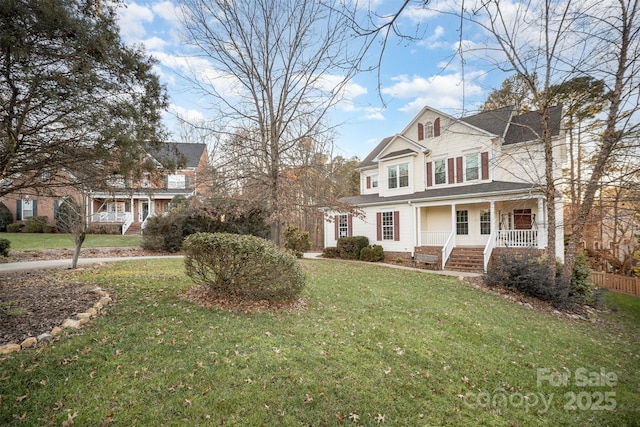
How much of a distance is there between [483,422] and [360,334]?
2.06 metres

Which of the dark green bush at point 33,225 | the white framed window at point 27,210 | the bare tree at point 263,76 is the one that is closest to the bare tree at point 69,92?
the bare tree at point 263,76

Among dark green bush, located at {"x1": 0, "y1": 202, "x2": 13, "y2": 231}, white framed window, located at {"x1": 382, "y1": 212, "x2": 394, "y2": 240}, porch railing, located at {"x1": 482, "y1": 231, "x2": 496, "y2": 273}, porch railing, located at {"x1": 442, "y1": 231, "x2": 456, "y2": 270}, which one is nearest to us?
porch railing, located at {"x1": 482, "y1": 231, "x2": 496, "y2": 273}

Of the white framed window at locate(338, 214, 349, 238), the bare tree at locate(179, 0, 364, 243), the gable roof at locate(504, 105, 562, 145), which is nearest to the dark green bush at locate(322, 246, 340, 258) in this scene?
the white framed window at locate(338, 214, 349, 238)

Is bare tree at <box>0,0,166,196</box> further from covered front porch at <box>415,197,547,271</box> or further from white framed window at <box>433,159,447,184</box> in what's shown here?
white framed window at <box>433,159,447,184</box>

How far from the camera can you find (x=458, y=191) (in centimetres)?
1427

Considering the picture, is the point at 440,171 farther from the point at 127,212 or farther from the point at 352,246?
the point at 127,212

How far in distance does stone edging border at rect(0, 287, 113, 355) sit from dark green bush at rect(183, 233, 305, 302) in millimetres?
1588

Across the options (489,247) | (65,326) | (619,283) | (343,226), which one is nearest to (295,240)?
(343,226)

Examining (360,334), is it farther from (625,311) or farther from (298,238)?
(298,238)

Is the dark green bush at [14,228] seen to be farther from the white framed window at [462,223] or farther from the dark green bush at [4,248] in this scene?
the white framed window at [462,223]

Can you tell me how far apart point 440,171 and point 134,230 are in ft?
76.9

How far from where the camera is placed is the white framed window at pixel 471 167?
48.7ft

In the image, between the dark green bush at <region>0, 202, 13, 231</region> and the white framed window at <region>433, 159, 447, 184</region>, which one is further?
the dark green bush at <region>0, 202, 13, 231</region>

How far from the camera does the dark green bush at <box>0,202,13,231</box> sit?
2094 centimetres
